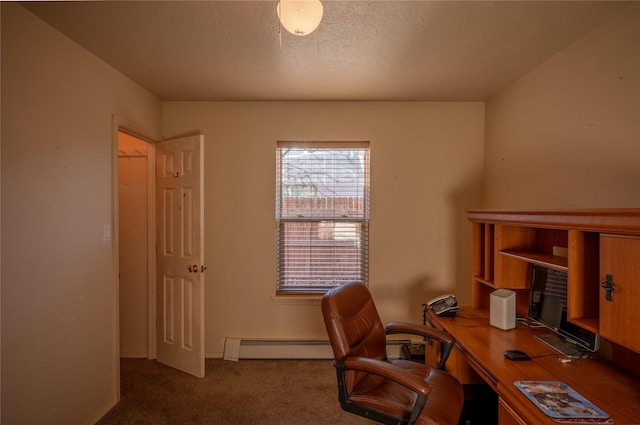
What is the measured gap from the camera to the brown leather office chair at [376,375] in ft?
4.61

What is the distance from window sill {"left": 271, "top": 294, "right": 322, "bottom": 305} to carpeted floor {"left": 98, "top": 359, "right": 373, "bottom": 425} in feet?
1.79

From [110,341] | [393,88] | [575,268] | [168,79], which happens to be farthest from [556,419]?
[168,79]

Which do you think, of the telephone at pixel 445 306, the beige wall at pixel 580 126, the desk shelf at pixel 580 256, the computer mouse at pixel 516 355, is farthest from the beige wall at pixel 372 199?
the computer mouse at pixel 516 355

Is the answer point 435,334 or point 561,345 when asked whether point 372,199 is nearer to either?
point 435,334

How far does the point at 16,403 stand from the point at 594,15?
12.0ft

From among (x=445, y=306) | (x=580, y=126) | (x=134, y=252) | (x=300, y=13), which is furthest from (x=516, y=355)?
(x=134, y=252)

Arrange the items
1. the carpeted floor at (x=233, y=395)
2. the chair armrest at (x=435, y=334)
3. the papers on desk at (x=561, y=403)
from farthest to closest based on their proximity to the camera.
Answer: the carpeted floor at (x=233, y=395)
the chair armrest at (x=435, y=334)
the papers on desk at (x=561, y=403)

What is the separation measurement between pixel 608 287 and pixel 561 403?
0.50m

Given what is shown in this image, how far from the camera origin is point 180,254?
Result: 275 cm

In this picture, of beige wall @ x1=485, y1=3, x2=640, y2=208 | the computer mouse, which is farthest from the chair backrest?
beige wall @ x1=485, y1=3, x2=640, y2=208

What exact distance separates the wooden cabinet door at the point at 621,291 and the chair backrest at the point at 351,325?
1081 millimetres

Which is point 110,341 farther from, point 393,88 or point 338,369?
point 393,88

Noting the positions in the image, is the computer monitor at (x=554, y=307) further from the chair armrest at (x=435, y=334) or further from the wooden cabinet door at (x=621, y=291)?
the chair armrest at (x=435, y=334)

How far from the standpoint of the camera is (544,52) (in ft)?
6.71
